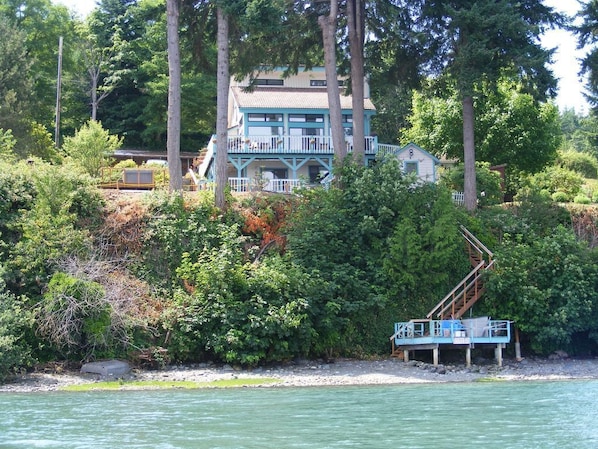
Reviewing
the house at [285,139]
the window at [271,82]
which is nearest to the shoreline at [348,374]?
the house at [285,139]

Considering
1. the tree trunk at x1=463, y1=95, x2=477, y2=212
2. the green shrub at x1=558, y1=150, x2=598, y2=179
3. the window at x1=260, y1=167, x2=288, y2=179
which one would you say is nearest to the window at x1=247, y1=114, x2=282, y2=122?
the window at x1=260, y1=167, x2=288, y2=179

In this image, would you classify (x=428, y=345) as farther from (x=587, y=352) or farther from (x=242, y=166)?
(x=242, y=166)

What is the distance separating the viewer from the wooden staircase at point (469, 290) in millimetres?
Result: 32000

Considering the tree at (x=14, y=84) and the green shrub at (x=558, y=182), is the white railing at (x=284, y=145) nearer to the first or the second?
the green shrub at (x=558, y=182)

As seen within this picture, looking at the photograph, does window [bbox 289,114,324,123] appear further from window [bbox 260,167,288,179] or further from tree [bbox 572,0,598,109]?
tree [bbox 572,0,598,109]

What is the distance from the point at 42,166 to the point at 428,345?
15080 mm

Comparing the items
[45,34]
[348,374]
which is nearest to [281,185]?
[348,374]

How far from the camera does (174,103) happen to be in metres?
35.0

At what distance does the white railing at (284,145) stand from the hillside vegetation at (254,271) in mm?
6019

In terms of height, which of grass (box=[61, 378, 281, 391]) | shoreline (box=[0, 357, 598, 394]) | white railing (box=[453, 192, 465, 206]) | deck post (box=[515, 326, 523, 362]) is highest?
white railing (box=[453, 192, 465, 206])

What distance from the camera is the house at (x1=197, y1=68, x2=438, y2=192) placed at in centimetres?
4094

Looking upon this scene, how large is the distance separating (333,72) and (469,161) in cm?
672

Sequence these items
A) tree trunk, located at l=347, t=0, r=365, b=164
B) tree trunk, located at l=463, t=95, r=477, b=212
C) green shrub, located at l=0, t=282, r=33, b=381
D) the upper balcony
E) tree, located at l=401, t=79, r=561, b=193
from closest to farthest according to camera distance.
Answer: green shrub, located at l=0, t=282, r=33, b=381
tree trunk, located at l=463, t=95, r=477, b=212
tree trunk, located at l=347, t=0, r=365, b=164
the upper balcony
tree, located at l=401, t=79, r=561, b=193

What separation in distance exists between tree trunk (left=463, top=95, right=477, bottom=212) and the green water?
1226 centimetres
